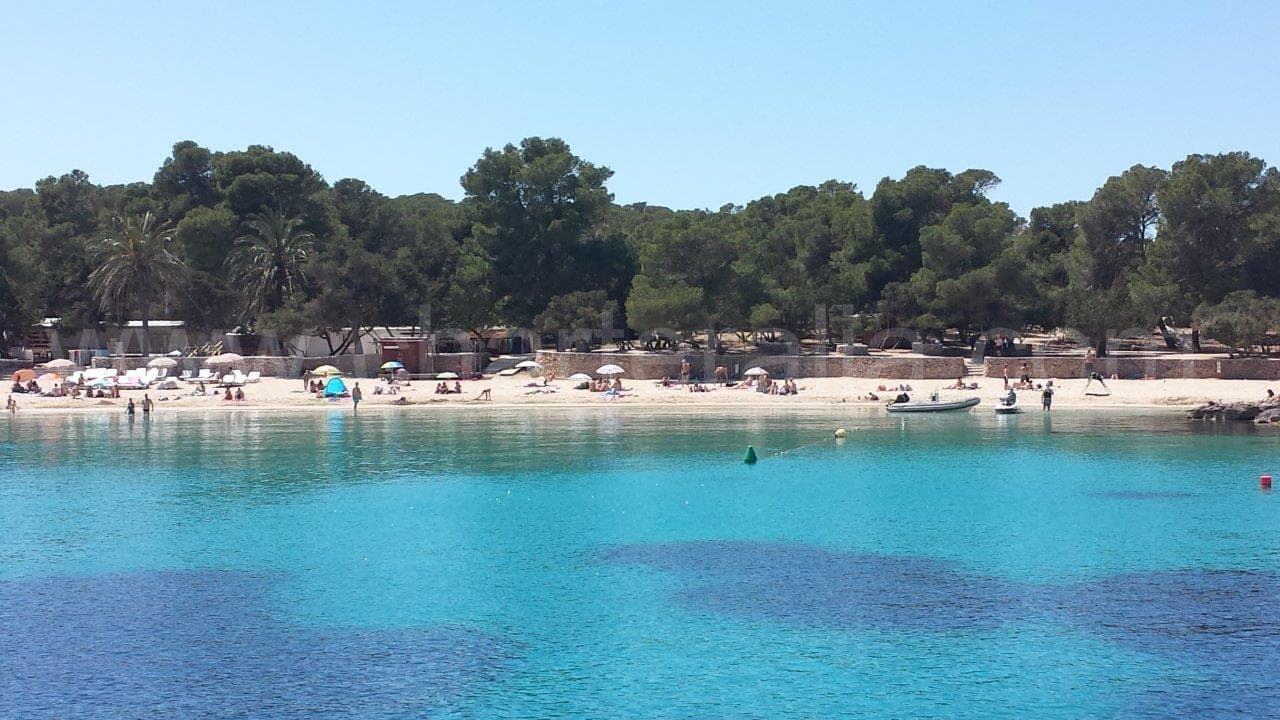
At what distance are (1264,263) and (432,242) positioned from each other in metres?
51.9

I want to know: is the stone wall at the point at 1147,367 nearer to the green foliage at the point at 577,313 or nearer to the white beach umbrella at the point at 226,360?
the green foliage at the point at 577,313

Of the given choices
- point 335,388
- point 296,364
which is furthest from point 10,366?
point 335,388

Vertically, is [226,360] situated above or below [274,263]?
below

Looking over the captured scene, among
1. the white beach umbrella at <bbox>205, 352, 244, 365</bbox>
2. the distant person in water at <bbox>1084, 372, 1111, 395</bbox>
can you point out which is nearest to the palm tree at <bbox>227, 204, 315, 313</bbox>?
the white beach umbrella at <bbox>205, 352, 244, 365</bbox>

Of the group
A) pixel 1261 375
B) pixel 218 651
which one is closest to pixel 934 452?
pixel 1261 375

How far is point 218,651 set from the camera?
72.7 feet

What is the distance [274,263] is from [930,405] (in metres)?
43.0

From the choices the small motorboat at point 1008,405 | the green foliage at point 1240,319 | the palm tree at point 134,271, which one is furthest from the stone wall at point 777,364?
the palm tree at point 134,271

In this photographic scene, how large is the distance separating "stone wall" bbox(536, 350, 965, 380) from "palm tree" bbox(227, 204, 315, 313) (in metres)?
19.1

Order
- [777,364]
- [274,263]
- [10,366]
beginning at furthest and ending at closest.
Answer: [274,263] < [10,366] < [777,364]

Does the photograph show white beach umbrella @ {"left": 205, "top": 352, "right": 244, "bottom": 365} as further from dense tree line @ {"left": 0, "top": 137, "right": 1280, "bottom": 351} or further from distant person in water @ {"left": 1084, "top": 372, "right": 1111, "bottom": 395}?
distant person in water @ {"left": 1084, "top": 372, "right": 1111, "bottom": 395}

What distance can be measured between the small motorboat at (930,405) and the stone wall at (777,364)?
7913mm

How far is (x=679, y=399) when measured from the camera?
2559 inches

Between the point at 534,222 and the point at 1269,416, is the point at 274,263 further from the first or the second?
the point at 1269,416
